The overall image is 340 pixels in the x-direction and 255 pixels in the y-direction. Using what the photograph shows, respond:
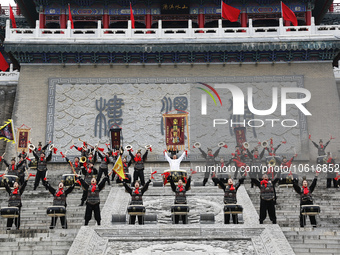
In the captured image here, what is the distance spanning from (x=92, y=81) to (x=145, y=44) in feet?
9.08

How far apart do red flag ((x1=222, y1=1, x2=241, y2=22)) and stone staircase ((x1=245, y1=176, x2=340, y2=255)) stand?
8.36 meters

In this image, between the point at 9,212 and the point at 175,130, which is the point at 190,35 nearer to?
the point at 175,130

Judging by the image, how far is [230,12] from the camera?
22516mm

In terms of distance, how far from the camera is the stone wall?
21828mm

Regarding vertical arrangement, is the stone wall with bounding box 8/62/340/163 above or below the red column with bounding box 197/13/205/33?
below

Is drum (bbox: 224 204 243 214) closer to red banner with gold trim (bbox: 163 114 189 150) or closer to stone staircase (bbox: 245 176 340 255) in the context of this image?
stone staircase (bbox: 245 176 340 255)

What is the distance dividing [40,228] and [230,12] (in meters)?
13.6

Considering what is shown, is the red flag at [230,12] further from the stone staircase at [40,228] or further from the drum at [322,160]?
the stone staircase at [40,228]

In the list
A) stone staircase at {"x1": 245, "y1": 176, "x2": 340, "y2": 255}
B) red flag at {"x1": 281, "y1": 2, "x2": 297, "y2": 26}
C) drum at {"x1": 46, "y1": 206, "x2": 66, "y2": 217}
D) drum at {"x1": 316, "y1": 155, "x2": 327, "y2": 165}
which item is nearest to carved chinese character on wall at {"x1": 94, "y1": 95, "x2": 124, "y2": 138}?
stone staircase at {"x1": 245, "y1": 176, "x2": 340, "y2": 255}

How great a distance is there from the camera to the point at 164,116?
2106 centimetres

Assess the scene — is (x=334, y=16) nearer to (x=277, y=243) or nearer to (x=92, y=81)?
(x=92, y=81)

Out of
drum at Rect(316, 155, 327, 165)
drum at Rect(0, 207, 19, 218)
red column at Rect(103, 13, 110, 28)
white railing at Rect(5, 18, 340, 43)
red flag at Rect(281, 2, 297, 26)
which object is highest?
red column at Rect(103, 13, 110, 28)

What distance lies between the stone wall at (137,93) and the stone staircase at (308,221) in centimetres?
562

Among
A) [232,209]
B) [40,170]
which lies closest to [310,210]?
[232,209]
